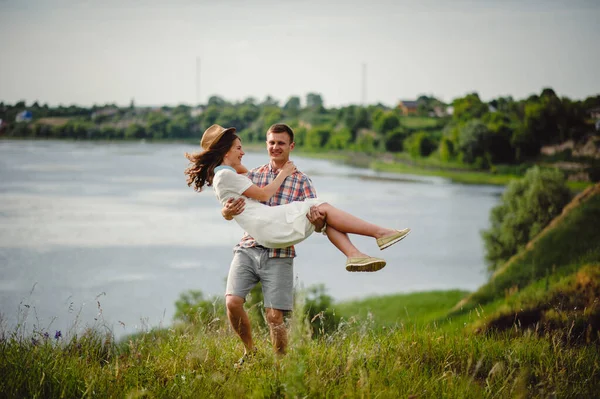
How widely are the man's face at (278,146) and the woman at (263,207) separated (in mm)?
84

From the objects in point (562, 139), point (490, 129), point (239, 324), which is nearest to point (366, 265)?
point (239, 324)

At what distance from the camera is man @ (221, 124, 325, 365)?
13.3 ft

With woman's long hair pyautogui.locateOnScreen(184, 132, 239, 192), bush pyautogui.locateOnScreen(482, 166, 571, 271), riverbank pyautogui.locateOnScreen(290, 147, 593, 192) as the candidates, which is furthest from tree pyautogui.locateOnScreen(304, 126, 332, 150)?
woman's long hair pyautogui.locateOnScreen(184, 132, 239, 192)

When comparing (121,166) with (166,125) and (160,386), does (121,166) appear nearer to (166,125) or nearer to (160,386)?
(166,125)

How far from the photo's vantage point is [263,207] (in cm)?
414

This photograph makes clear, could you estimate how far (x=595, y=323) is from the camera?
39.5ft

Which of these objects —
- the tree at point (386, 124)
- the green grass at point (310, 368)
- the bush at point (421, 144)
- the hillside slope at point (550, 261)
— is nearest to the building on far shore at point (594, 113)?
the bush at point (421, 144)

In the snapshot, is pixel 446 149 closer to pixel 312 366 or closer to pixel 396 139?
pixel 396 139

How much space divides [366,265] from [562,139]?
212 ft

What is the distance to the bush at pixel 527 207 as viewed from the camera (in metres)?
39.0

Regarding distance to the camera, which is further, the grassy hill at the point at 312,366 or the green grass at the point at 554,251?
the green grass at the point at 554,251

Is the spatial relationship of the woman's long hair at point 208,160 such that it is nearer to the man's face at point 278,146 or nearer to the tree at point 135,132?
the man's face at point 278,146

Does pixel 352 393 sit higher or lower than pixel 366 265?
lower

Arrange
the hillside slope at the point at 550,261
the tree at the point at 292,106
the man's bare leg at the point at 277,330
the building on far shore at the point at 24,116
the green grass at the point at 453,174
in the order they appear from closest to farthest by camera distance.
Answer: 1. the man's bare leg at the point at 277,330
2. the hillside slope at the point at 550,261
3. the building on far shore at the point at 24,116
4. the green grass at the point at 453,174
5. the tree at the point at 292,106
